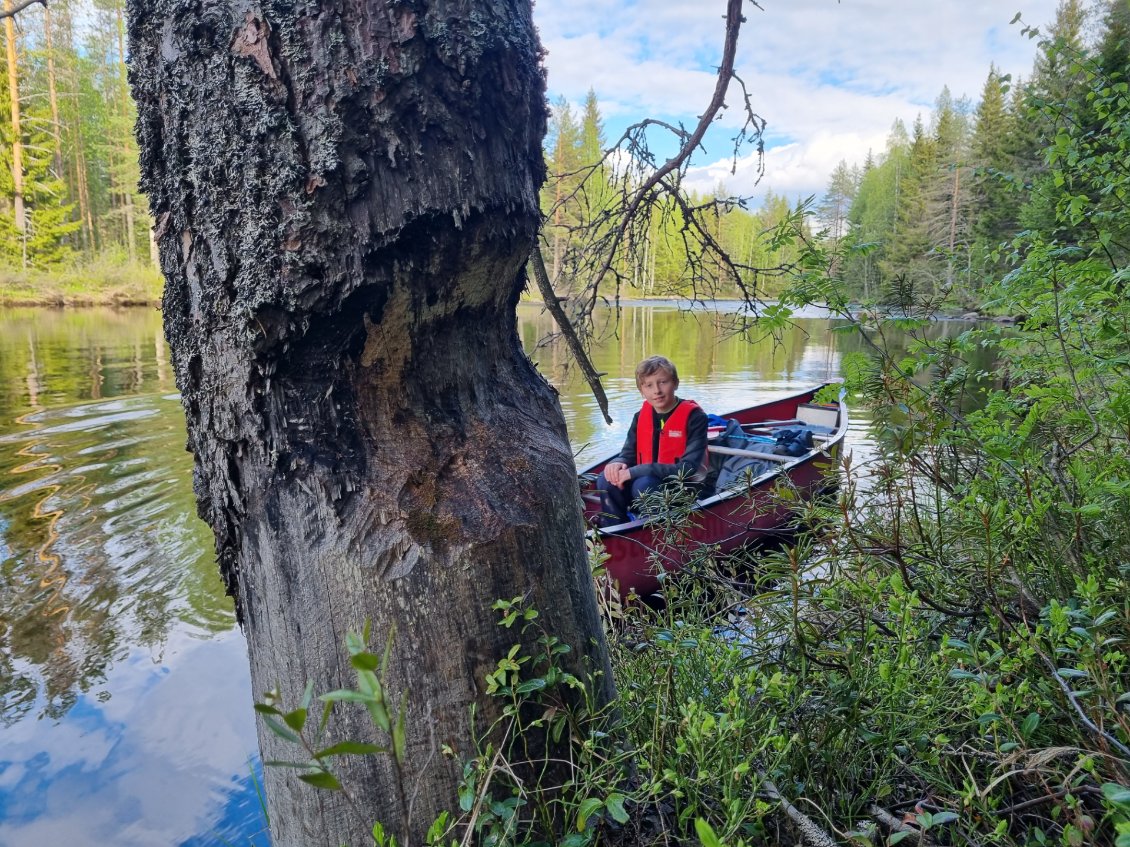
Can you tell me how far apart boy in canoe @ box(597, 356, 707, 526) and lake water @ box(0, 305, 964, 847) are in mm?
961

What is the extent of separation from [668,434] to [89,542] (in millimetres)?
5669

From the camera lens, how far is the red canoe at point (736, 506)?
8.05 feet

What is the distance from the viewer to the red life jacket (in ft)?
20.0

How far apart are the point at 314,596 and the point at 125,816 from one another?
3.81m

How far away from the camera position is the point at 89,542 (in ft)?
22.1

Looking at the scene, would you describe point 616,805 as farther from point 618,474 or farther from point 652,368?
point 652,368

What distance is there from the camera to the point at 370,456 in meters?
1.24

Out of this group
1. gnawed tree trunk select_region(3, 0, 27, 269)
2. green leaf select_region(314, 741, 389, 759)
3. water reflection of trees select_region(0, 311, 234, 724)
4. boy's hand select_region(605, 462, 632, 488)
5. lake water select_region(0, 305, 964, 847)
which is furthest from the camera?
gnawed tree trunk select_region(3, 0, 27, 269)

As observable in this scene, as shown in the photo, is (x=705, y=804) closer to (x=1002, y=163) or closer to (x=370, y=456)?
(x=370, y=456)

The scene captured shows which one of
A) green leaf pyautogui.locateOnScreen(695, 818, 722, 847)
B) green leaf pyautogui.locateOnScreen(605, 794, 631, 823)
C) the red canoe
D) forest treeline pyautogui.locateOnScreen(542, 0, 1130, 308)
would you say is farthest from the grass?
green leaf pyautogui.locateOnScreen(695, 818, 722, 847)

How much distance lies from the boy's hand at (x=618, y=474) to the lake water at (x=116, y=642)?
1057 millimetres

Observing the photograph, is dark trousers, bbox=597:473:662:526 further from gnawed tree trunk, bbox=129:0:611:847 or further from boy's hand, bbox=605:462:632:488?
gnawed tree trunk, bbox=129:0:611:847

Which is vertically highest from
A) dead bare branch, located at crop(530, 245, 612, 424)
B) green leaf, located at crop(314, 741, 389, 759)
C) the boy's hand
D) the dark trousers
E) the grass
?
the grass

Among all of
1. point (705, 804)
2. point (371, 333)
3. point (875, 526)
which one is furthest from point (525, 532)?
point (875, 526)
